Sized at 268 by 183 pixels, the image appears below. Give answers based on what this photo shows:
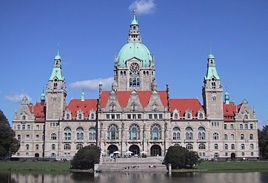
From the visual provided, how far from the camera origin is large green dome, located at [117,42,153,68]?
120938 mm

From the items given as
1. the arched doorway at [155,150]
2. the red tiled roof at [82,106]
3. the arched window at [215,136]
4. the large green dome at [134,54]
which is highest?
the large green dome at [134,54]

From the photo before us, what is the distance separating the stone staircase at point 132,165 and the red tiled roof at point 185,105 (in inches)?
883

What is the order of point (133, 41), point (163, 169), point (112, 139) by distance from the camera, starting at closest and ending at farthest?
point (163, 169) < point (112, 139) < point (133, 41)

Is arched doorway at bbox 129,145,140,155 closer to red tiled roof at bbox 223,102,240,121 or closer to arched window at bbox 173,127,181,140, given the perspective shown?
arched window at bbox 173,127,181,140

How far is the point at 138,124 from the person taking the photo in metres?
Result: 103

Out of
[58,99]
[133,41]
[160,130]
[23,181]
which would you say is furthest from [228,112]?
[23,181]

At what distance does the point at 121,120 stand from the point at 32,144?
24.6m

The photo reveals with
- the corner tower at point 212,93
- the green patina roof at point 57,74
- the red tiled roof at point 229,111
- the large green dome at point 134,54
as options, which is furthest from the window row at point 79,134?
the red tiled roof at point 229,111

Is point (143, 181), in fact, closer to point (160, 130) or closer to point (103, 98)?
point (160, 130)

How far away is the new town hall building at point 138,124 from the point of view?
102 m

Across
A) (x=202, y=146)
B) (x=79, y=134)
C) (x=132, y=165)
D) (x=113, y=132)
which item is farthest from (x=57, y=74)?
(x=202, y=146)

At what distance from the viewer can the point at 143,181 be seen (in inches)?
2094

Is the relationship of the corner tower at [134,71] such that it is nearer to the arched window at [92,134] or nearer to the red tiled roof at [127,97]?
the red tiled roof at [127,97]

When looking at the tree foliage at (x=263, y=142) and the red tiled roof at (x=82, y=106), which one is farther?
the red tiled roof at (x=82, y=106)
